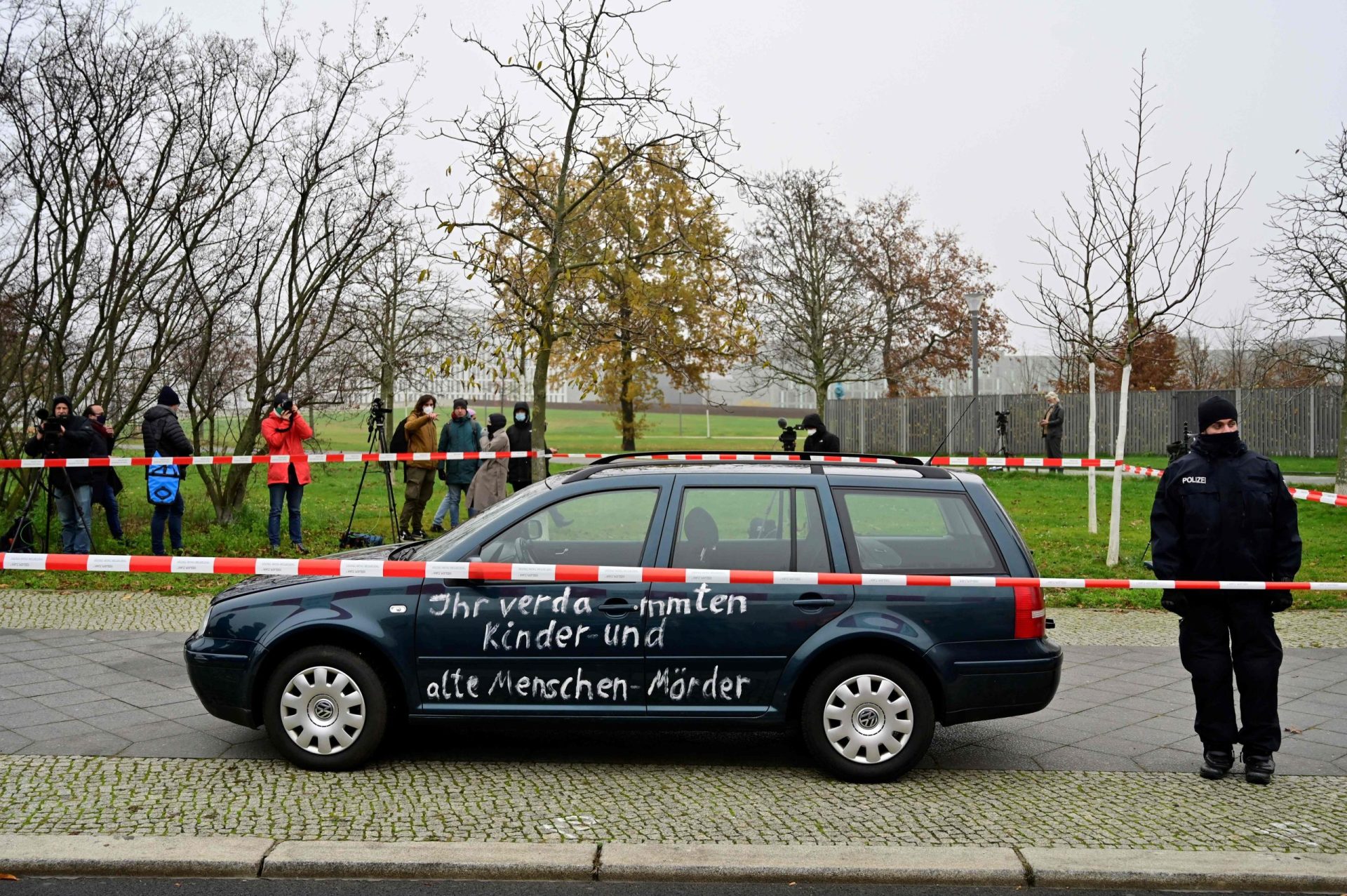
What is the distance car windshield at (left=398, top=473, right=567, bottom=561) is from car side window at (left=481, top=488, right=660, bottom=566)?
5.8 inches

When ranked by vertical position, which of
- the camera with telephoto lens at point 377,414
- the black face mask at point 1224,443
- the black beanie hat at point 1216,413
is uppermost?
the camera with telephoto lens at point 377,414

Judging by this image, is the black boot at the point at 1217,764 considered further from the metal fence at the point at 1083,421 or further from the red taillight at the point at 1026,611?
the metal fence at the point at 1083,421

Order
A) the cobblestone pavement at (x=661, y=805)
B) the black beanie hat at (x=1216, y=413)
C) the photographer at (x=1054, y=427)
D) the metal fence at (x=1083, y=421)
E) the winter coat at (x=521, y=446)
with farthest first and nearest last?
the metal fence at (x=1083, y=421), the photographer at (x=1054, y=427), the winter coat at (x=521, y=446), the black beanie hat at (x=1216, y=413), the cobblestone pavement at (x=661, y=805)

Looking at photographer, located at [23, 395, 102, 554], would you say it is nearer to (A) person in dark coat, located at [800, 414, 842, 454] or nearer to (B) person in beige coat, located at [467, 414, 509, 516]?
(B) person in beige coat, located at [467, 414, 509, 516]

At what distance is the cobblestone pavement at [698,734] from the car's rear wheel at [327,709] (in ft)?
1.43

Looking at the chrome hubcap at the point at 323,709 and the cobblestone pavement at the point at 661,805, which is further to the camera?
the chrome hubcap at the point at 323,709

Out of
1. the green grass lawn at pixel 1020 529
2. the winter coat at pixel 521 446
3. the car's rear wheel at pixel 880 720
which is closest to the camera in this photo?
the car's rear wheel at pixel 880 720

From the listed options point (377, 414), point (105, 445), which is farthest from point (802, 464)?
point (105, 445)

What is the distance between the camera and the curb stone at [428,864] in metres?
4.55

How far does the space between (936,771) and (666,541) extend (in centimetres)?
187

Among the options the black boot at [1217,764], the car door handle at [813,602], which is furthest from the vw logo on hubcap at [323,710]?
the black boot at [1217,764]

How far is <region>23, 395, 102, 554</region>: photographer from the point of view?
477 inches

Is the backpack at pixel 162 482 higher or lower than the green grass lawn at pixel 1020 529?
higher

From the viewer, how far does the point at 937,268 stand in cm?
4306
